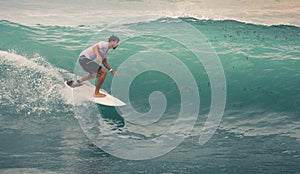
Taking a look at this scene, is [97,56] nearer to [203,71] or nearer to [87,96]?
[87,96]

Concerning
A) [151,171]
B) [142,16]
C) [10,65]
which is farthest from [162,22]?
[151,171]

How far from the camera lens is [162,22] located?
20.7 m

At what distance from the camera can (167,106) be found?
12.0 m

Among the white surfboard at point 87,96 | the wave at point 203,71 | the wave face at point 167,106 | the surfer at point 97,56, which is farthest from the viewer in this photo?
the wave at point 203,71

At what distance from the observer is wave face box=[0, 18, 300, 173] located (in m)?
7.14

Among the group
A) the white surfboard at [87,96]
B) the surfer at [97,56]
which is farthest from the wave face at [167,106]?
the surfer at [97,56]

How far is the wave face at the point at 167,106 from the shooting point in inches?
281

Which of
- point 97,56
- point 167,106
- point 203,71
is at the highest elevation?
point 97,56

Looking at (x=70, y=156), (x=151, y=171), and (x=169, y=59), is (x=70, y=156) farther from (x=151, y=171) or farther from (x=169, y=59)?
(x=169, y=59)

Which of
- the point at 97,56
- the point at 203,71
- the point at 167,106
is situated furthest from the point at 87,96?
the point at 203,71

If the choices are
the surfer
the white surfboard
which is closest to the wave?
the white surfboard

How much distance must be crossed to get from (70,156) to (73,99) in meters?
3.45

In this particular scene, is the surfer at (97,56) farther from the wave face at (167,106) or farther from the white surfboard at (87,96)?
the wave face at (167,106)

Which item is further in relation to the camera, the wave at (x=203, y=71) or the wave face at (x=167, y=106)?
the wave at (x=203, y=71)
